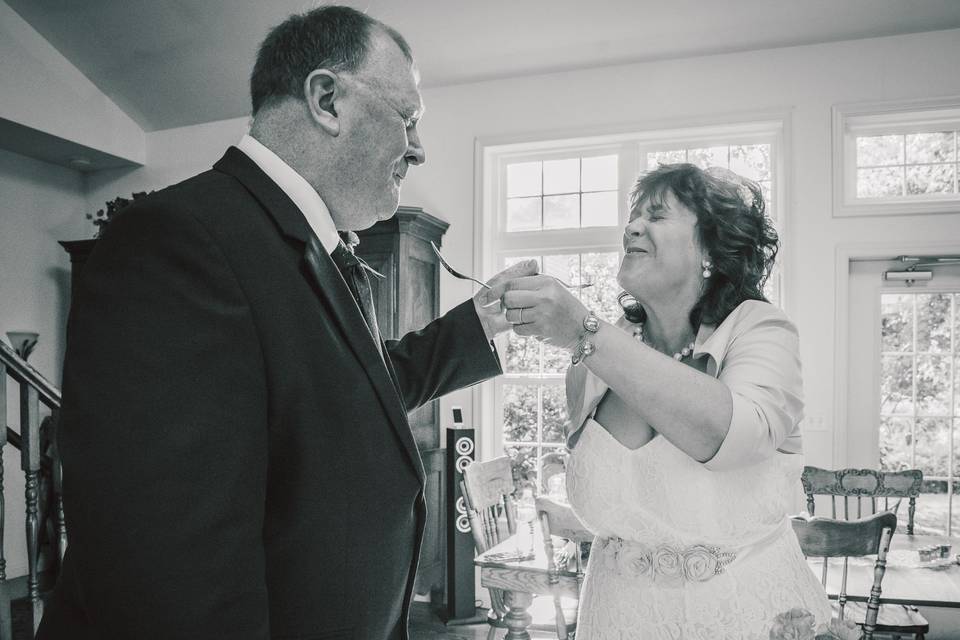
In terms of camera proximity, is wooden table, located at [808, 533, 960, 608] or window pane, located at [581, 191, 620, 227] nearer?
wooden table, located at [808, 533, 960, 608]

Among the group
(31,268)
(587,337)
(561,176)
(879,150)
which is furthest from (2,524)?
(879,150)

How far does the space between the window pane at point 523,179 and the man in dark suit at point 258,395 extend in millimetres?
3511

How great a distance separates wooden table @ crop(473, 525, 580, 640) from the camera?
2418 mm

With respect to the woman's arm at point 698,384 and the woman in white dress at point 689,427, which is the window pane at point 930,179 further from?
the woman's arm at point 698,384

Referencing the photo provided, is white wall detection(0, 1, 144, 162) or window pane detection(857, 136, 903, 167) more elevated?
white wall detection(0, 1, 144, 162)

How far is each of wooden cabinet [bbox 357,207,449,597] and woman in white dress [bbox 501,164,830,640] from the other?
101 inches

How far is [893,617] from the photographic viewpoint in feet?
9.00

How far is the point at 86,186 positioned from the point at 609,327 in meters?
5.78

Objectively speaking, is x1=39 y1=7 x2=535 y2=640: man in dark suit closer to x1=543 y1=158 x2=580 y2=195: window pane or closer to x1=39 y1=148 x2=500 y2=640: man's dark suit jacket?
x1=39 y1=148 x2=500 y2=640: man's dark suit jacket

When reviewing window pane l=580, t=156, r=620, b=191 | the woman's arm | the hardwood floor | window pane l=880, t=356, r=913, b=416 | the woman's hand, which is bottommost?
the hardwood floor

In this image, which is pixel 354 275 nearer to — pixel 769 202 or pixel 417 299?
pixel 417 299

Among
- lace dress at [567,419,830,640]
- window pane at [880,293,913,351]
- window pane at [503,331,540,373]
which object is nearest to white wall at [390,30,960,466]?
window pane at [880,293,913,351]

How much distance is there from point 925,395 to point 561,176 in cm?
252

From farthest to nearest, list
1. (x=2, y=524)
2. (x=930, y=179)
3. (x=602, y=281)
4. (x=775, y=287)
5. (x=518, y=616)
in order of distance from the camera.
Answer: (x=602, y=281) → (x=775, y=287) → (x=930, y=179) → (x=518, y=616) → (x=2, y=524)
